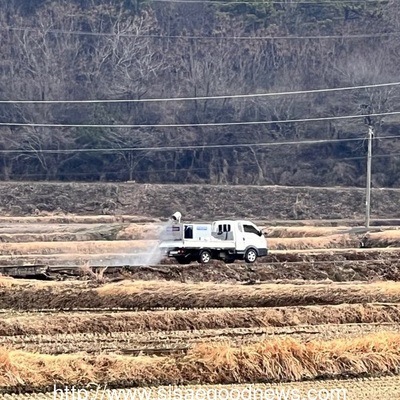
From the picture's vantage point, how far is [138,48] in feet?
263

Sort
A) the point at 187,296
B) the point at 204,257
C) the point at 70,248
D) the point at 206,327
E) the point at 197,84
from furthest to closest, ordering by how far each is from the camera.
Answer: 1. the point at 197,84
2. the point at 70,248
3. the point at 204,257
4. the point at 187,296
5. the point at 206,327

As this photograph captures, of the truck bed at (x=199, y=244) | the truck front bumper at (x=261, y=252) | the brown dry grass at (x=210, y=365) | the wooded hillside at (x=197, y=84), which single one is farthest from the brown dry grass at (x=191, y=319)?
the wooded hillside at (x=197, y=84)

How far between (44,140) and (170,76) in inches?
601

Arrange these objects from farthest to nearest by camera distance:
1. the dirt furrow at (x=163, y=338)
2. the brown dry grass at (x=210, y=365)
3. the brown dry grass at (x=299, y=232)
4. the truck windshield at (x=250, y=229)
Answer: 1. the brown dry grass at (x=299, y=232)
2. the truck windshield at (x=250, y=229)
3. the dirt furrow at (x=163, y=338)
4. the brown dry grass at (x=210, y=365)

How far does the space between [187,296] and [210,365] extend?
8128mm

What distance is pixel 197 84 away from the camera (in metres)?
Result: 78.8

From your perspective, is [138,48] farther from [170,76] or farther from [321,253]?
[321,253]

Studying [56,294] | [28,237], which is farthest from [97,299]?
[28,237]

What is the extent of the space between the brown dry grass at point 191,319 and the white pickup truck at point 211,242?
10.2 metres

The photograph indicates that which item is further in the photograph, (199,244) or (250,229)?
(250,229)

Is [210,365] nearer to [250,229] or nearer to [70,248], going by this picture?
[250,229]

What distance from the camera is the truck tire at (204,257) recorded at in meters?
29.8

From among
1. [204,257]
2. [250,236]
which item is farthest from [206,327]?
[250,236]

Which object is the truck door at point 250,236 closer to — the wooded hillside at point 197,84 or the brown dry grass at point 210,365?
the brown dry grass at point 210,365
